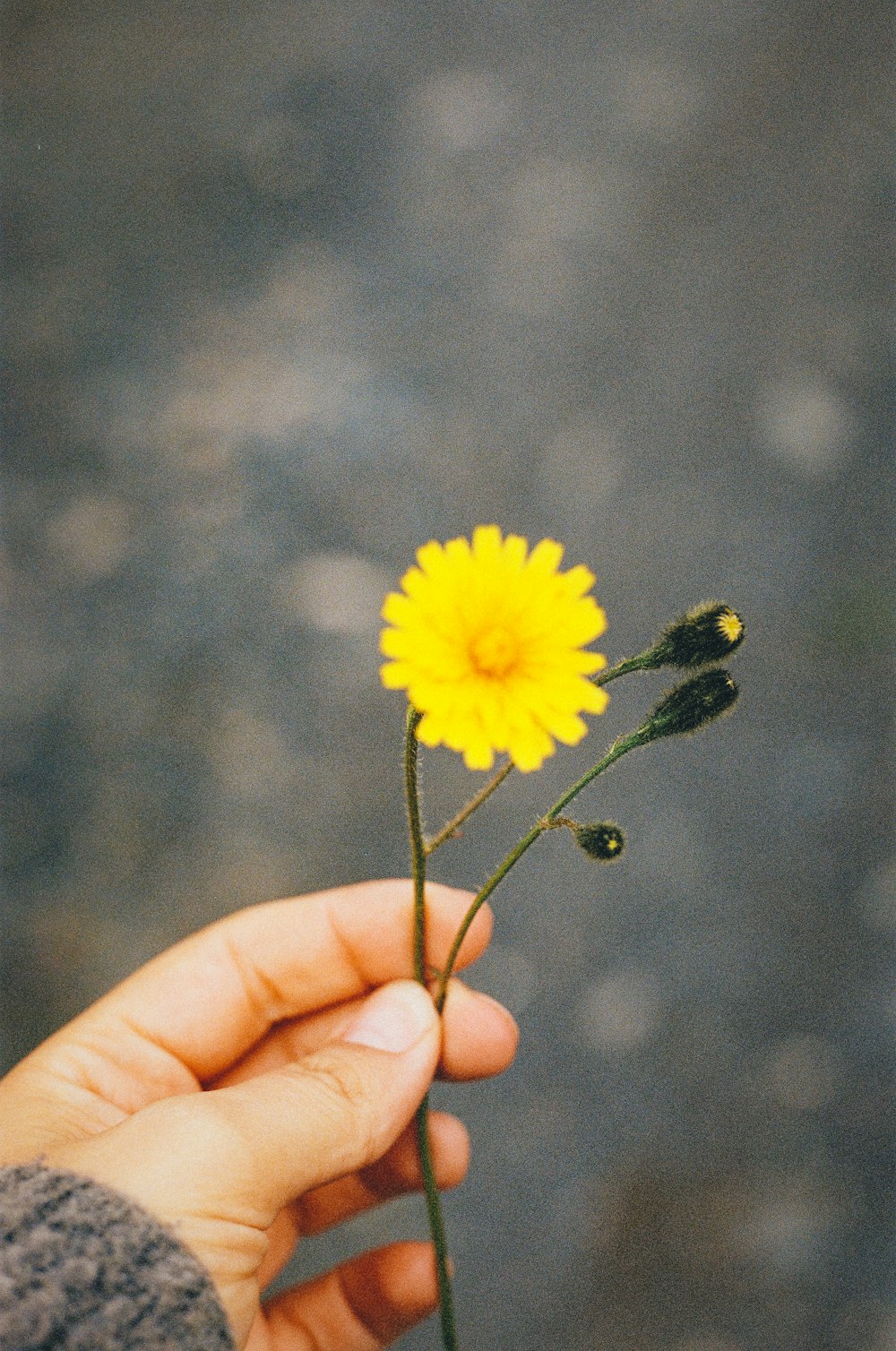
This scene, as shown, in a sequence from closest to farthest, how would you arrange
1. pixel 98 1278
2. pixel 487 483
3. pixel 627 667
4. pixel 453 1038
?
pixel 98 1278, pixel 627 667, pixel 453 1038, pixel 487 483

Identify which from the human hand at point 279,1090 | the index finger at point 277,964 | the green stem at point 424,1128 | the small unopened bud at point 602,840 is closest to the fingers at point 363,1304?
the human hand at point 279,1090

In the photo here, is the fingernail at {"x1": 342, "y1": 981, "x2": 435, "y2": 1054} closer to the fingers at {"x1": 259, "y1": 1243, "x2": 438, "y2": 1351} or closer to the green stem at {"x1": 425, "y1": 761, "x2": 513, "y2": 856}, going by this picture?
the green stem at {"x1": 425, "y1": 761, "x2": 513, "y2": 856}

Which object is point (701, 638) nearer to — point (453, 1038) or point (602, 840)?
point (602, 840)

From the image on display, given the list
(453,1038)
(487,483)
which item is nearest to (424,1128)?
(453,1038)

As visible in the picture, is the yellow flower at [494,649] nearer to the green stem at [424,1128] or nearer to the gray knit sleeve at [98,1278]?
the green stem at [424,1128]

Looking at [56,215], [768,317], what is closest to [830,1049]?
[768,317]

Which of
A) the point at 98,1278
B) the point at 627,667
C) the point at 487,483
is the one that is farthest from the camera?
the point at 487,483
